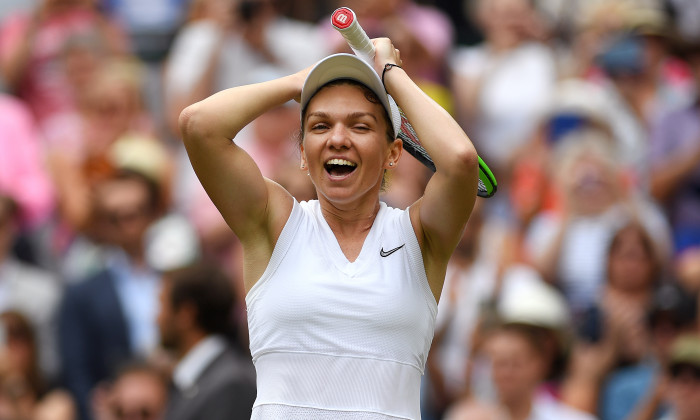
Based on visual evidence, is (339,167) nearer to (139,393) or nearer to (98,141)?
(139,393)

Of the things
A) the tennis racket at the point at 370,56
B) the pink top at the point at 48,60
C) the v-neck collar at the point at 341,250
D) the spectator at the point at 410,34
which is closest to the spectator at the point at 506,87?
the spectator at the point at 410,34

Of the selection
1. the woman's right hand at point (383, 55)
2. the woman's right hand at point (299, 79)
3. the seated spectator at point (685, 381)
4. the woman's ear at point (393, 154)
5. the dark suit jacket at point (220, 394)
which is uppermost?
the woman's right hand at point (383, 55)

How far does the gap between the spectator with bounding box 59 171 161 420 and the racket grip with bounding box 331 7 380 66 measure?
12.9 ft

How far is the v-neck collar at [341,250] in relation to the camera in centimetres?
390

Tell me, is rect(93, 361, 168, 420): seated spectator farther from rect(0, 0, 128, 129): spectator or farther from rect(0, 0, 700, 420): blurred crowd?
rect(0, 0, 128, 129): spectator

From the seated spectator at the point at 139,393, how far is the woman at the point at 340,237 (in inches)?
120

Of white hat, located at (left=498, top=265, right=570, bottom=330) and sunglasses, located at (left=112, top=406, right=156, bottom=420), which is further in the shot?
white hat, located at (left=498, top=265, right=570, bottom=330)

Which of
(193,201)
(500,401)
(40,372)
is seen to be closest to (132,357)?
(40,372)

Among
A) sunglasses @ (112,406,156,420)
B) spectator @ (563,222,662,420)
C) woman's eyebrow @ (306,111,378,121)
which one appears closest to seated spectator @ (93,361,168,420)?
sunglasses @ (112,406,156,420)

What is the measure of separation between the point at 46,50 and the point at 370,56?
6.29m

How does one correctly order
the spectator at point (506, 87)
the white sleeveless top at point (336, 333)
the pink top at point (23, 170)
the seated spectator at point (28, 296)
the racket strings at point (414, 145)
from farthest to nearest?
the spectator at point (506, 87)
the pink top at point (23, 170)
the seated spectator at point (28, 296)
the racket strings at point (414, 145)
the white sleeveless top at point (336, 333)

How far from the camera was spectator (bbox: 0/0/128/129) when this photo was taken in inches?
385

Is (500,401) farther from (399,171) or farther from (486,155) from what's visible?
(486,155)

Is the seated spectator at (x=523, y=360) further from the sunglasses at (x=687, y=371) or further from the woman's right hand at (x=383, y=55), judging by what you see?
the woman's right hand at (x=383, y=55)
